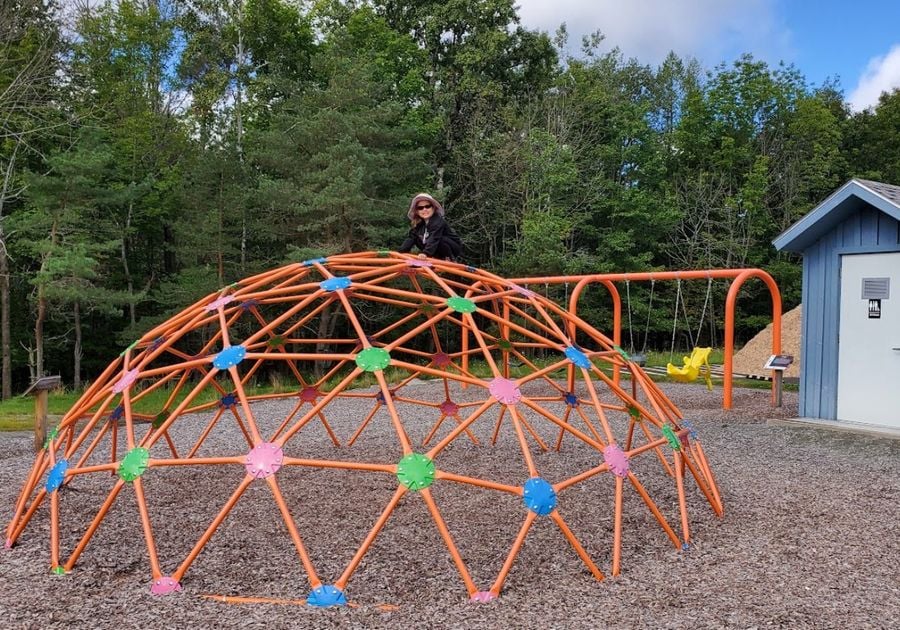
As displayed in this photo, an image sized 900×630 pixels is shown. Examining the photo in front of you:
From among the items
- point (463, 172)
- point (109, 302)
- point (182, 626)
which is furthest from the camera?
point (463, 172)

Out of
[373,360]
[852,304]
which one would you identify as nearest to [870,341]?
[852,304]

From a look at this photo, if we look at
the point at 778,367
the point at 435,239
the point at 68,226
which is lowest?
the point at 778,367

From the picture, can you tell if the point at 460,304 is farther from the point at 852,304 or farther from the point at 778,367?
the point at 778,367

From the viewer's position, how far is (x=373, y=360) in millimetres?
3629

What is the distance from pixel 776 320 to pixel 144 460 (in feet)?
23.6

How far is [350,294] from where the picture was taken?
4.49m

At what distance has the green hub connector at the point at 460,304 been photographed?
4.11 metres

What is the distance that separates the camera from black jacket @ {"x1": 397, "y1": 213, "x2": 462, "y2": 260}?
217 inches

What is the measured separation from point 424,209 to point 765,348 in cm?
912

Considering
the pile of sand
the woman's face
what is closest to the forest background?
the pile of sand

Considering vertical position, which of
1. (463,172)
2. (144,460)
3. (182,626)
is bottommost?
(182,626)

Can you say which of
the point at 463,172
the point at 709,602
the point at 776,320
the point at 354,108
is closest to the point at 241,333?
the point at 354,108

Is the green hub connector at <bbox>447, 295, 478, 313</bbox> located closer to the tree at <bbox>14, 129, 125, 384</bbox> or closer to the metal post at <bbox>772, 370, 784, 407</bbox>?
the metal post at <bbox>772, 370, 784, 407</bbox>

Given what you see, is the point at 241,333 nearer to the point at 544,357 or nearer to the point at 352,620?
the point at 544,357
